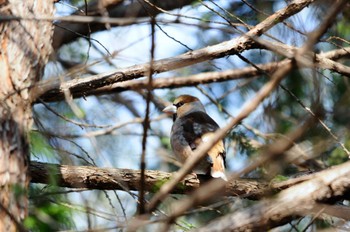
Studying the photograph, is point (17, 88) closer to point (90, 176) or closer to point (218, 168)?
point (90, 176)

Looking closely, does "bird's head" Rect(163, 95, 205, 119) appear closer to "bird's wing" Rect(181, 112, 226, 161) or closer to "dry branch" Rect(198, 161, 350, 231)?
"bird's wing" Rect(181, 112, 226, 161)

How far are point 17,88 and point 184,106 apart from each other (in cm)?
333

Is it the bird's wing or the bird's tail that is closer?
the bird's tail

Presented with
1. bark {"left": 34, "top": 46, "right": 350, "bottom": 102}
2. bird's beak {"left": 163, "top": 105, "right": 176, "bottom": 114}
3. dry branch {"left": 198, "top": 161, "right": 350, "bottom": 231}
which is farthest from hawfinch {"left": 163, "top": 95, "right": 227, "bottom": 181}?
dry branch {"left": 198, "top": 161, "right": 350, "bottom": 231}

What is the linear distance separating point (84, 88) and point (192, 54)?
799 millimetres

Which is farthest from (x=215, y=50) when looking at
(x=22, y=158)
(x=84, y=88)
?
(x=22, y=158)

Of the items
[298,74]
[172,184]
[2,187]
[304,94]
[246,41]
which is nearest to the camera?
[172,184]

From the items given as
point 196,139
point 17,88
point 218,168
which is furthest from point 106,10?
point 17,88

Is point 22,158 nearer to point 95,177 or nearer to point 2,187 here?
point 2,187

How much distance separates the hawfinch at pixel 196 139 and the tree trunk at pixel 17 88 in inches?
69.8

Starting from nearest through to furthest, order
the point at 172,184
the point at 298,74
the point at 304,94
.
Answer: the point at 172,184, the point at 298,74, the point at 304,94

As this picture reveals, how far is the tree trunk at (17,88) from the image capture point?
3.54 m

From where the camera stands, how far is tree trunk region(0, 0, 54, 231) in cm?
354

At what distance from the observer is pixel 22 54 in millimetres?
4008
